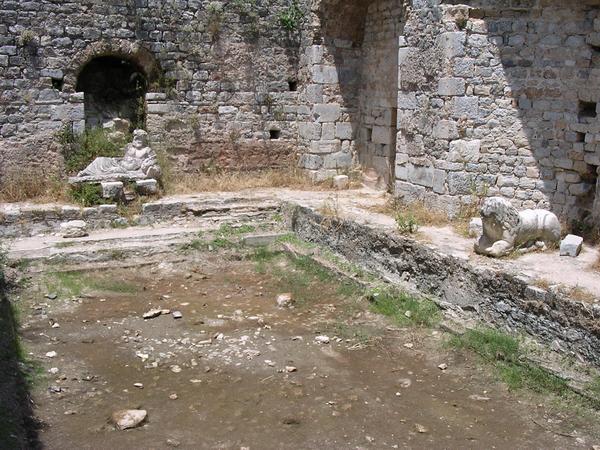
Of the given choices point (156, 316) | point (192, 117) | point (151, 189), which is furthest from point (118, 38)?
point (156, 316)

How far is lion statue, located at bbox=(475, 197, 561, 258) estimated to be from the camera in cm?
753

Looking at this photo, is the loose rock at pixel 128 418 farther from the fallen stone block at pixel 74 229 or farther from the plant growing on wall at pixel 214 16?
the plant growing on wall at pixel 214 16

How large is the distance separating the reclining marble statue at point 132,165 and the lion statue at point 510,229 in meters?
5.46

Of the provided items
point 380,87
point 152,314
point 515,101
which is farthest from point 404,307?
point 380,87

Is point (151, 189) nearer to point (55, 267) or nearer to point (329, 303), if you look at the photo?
point (55, 267)

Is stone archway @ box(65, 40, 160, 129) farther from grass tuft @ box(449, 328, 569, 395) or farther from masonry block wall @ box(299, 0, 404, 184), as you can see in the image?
grass tuft @ box(449, 328, 569, 395)

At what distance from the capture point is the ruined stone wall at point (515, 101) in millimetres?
8734

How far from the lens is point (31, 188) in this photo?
10.8 m

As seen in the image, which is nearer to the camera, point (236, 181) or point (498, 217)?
point (498, 217)

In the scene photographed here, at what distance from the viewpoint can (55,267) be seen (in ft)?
29.5

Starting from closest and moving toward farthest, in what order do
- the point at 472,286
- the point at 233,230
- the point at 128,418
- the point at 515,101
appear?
the point at 128,418 < the point at 472,286 < the point at 515,101 < the point at 233,230

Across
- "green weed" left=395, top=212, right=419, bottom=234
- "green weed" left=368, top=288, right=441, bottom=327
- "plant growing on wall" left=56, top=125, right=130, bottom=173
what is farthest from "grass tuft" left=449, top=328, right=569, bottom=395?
"plant growing on wall" left=56, top=125, right=130, bottom=173

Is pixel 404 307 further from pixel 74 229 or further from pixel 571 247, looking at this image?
pixel 74 229

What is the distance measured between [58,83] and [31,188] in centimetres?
173
